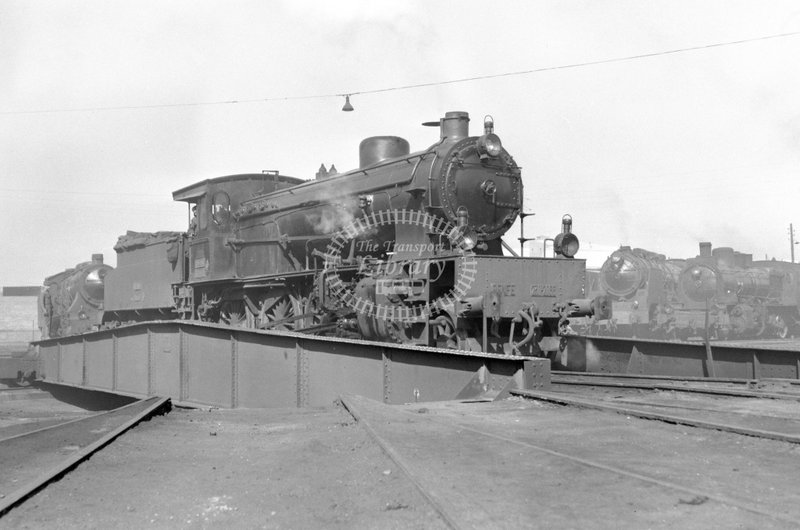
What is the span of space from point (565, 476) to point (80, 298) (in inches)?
893

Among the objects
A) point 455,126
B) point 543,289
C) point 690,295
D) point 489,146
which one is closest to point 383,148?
point 455,126

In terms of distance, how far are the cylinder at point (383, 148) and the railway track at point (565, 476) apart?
262 inches

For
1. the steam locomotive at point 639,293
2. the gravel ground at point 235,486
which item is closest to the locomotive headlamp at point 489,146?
the gravel ground at point 235,486

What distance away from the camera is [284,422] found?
22.9 ft

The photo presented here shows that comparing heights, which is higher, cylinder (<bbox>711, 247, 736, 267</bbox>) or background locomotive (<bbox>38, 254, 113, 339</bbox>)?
cylinder (<bbox>711, 247, 736, 267</bbox>)

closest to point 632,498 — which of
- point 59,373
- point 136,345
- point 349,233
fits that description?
point 349,233

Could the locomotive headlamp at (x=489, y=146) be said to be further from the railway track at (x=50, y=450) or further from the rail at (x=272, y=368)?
the railway track at (x=50, y=450)

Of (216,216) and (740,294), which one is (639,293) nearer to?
(740,294)

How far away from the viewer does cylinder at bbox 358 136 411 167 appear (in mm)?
12234

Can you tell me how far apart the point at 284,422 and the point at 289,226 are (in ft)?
21.9

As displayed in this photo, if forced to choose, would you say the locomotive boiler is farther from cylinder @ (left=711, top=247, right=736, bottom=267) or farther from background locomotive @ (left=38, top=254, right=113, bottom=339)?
background locomotive @ (left=38, top=254, right=113, bottom=339)

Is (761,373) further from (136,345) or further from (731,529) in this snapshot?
(136,345)

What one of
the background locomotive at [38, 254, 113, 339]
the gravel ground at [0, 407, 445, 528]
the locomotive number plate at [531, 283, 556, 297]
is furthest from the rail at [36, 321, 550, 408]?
the background locomotive at [38, 254, 113, 339]

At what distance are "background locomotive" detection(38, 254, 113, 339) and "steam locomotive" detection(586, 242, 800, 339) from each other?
1555 centimetres
